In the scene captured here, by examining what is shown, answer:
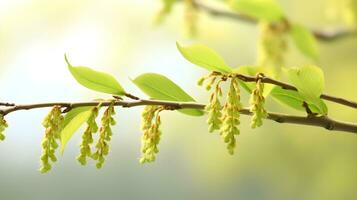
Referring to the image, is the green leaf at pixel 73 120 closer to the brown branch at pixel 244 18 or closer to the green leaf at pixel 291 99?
the green leaf at pixel 291 99

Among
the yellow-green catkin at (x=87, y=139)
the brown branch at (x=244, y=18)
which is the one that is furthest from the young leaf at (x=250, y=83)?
the brown branch at (x=244, y=18)

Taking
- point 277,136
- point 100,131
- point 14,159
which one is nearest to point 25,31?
point 14,159

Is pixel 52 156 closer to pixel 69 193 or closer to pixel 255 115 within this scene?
pixel 255 115

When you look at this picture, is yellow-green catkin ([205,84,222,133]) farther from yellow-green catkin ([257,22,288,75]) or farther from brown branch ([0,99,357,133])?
yellow-green catkin ([257,22,288,75])

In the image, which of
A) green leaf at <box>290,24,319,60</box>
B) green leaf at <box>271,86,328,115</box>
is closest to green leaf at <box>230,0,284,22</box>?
green leaf at <box>290,24,319,60</box>

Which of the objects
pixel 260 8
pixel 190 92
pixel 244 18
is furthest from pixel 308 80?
pixel 190 92

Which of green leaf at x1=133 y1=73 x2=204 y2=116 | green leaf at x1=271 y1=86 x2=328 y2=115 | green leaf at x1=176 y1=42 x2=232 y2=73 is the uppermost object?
green leaf at x1=176 y1=42 x2=232 y2=73
